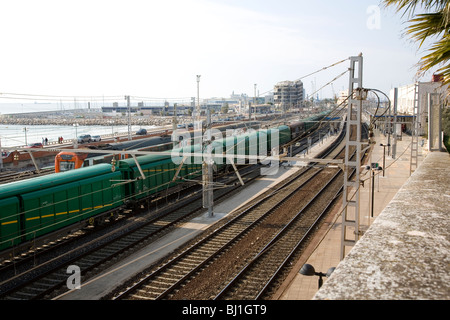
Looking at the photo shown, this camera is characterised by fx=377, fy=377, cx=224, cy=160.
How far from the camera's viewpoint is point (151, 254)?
14.9 m

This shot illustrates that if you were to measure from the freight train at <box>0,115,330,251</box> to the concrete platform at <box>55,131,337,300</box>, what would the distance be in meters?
3.06

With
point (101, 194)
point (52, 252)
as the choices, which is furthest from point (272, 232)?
point (52, 252)

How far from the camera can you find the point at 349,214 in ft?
64.2

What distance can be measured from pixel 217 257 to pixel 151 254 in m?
2.66

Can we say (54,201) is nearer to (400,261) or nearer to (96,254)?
(96,254)

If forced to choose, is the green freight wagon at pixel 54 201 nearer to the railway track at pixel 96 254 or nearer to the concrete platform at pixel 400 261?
Result: the railway track at pixel 96 254

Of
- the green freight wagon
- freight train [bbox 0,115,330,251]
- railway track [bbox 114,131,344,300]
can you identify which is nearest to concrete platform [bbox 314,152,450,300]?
railway track [bbox 114,131,344,300]

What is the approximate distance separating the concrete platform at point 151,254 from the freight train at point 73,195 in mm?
3063

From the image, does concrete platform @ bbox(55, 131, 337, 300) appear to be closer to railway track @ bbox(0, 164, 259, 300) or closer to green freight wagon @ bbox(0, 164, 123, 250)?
railway track @ bbox(0, 164, 259, 300)

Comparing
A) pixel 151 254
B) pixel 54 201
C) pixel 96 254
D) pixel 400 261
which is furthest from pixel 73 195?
pixel 400 261

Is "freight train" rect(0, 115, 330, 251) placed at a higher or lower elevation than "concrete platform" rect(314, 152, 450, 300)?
lower

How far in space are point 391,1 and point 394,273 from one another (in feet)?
→ 13.7

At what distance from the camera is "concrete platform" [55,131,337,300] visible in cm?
1186

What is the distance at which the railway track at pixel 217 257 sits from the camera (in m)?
11.6
